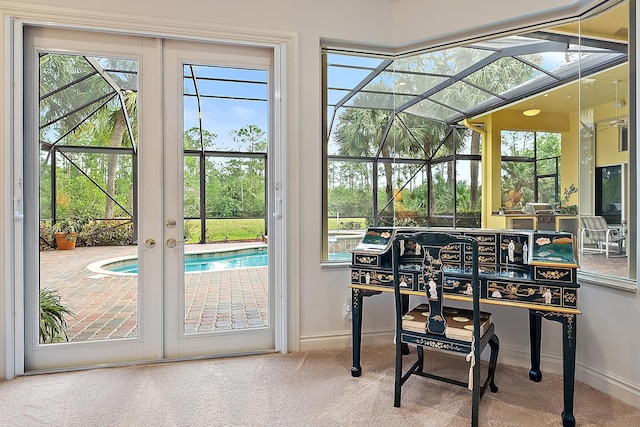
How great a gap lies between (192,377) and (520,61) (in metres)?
3.31

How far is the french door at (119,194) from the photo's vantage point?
2746mm

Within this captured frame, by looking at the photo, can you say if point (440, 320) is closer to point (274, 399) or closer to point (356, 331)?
point (356, 331)

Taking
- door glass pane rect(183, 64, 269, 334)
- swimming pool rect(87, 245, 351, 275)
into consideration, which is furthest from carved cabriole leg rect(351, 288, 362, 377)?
Answer: door glass pane rect(183, 64, 269, 334)

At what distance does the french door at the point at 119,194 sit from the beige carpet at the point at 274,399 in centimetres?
25

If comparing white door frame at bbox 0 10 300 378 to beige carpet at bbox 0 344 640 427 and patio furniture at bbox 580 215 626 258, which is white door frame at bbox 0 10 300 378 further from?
patio furniture at bbox 580 215 626 258

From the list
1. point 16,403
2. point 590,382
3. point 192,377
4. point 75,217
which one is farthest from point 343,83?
point 16,403

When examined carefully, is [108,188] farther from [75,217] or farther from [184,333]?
[184,333]

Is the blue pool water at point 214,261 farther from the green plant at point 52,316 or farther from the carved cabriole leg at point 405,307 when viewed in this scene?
the carved cabriole leg at point 405,307

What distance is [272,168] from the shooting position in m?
3.16

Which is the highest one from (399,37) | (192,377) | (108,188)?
(399,37)

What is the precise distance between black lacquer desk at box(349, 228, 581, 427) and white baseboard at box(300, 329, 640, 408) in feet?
0.79

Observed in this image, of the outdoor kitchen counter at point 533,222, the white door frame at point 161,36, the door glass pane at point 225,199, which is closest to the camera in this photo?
the white door frame at point 161,36

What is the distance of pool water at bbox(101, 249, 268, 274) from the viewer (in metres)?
2.89

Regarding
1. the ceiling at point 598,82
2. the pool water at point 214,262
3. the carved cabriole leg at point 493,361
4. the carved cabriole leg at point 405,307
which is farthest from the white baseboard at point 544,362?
the ceiling at point 598,82
